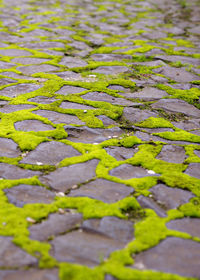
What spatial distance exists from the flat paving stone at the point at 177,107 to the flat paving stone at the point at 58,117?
1.58 m

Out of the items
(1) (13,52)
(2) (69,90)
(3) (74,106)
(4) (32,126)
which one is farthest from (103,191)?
(1) (13,52)

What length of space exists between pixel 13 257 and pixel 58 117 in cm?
300

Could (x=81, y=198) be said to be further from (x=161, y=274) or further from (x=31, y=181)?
(x=161, y=274)

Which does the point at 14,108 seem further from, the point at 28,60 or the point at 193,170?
the point at 193,170

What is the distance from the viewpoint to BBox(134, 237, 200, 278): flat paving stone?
2.61 meters

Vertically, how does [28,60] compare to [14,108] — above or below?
above

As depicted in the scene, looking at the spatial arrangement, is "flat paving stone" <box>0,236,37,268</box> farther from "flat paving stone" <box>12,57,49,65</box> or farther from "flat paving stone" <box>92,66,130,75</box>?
"flat paving stone" <box>12,57,49,65</box>

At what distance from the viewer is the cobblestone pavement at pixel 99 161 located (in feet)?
8.84

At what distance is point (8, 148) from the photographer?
4.32 m

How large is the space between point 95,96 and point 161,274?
4131mm

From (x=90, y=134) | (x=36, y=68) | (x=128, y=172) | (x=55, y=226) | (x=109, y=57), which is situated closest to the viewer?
(x=55, y=226)

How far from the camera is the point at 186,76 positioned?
7.49 m

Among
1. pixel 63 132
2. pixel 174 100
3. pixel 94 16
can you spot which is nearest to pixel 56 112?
pixel 63 132

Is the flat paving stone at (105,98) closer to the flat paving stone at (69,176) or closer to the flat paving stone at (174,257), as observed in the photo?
the flat paving stone at (69,176)
